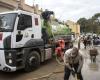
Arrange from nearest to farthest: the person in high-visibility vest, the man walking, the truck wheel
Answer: the man walking < the truck wheel < the person in high-visibility vest

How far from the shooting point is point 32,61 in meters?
10.2

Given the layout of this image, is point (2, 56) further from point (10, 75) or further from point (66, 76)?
point (66, 76)

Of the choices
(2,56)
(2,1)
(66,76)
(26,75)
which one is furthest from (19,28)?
(2,1)

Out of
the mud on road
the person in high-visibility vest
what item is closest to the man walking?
the mud on road

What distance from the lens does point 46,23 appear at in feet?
42.2

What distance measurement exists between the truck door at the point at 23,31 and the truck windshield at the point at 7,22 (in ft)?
0.89

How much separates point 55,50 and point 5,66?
4831 millimetres

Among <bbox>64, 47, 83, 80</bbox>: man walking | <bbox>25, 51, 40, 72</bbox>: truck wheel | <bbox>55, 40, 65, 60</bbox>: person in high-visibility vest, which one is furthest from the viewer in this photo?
<bbox>55, 40, 65, 60</bbox>: person in high-visibility vest

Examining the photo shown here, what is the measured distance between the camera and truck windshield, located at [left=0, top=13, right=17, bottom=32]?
9188 millimetres

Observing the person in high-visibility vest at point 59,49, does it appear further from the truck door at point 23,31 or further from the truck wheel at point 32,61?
the truck door at point 23,31

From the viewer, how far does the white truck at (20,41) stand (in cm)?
892

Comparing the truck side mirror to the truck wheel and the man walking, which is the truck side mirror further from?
the man walking

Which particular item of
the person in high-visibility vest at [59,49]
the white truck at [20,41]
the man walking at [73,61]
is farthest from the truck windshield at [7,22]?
the person in high-visibility vest at [59,49]

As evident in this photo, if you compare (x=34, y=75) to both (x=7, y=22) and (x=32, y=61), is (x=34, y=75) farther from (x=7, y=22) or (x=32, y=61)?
(x=7, y=22)
